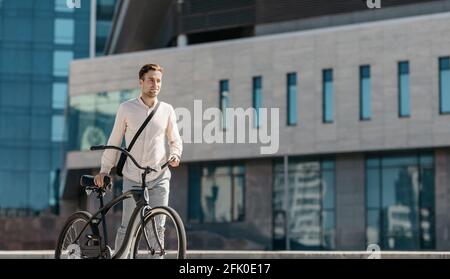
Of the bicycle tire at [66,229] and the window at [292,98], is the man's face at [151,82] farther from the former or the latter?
the window at [292,98]

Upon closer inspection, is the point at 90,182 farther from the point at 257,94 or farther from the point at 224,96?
the point at 224,96

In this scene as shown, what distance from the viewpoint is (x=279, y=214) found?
46312mm

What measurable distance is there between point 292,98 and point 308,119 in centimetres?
140

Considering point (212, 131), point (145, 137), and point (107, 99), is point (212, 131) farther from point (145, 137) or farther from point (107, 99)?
point (145, 137)

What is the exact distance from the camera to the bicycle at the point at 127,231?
7.02 meters

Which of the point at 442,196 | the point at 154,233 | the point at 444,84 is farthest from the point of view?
the point at 442,196

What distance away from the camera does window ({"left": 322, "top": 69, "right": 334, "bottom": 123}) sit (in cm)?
4412

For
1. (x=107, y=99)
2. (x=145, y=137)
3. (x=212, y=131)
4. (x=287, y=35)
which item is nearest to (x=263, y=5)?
(x=287, y=35)

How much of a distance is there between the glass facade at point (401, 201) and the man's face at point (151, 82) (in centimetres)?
3554

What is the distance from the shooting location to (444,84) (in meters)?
41.3

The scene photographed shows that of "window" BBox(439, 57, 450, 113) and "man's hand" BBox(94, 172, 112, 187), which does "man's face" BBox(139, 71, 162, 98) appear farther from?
"window" BBox(439, 57, 450, 113)

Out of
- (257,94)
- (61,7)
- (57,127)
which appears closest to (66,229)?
(257,94)

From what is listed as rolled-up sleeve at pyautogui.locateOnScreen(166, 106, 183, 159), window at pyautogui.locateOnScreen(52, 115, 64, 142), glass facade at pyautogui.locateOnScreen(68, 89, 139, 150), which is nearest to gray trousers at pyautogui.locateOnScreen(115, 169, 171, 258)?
rolled-up sleeve at pyautogui.locateOnScreen(166, 106, 183, 159)

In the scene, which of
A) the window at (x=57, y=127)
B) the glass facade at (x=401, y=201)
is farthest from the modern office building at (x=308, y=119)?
the window at (x=57, y=127)
